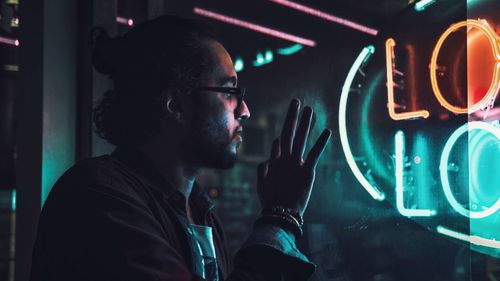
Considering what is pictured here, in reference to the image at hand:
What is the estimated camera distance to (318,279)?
2.03 m

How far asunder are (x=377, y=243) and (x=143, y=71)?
1189 millimetres

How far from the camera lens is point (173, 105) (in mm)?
1885

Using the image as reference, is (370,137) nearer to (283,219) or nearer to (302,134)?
(302,134)

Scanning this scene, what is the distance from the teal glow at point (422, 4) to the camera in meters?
1.69

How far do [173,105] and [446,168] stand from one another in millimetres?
1026

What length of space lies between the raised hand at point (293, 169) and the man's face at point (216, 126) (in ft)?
0.75

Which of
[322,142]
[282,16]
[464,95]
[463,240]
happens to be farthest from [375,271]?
[282,16]

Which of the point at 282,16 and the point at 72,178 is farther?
the point at 282,16

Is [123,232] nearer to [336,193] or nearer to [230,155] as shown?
[230,155]

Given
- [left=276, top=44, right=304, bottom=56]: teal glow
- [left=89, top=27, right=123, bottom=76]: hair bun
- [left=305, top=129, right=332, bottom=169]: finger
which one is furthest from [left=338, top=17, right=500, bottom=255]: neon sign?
[left=276, top=44, right=304, bottom=56]: teal glow

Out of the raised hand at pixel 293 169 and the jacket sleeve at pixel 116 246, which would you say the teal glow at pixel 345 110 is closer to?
the raised hand at pixel 293 169

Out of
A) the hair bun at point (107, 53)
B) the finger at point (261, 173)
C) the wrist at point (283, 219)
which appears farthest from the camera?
the hair bun at point (107, 53)

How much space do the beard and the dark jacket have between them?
0.80 ft

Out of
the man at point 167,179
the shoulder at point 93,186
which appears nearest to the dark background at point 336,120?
the man at point 167,179
